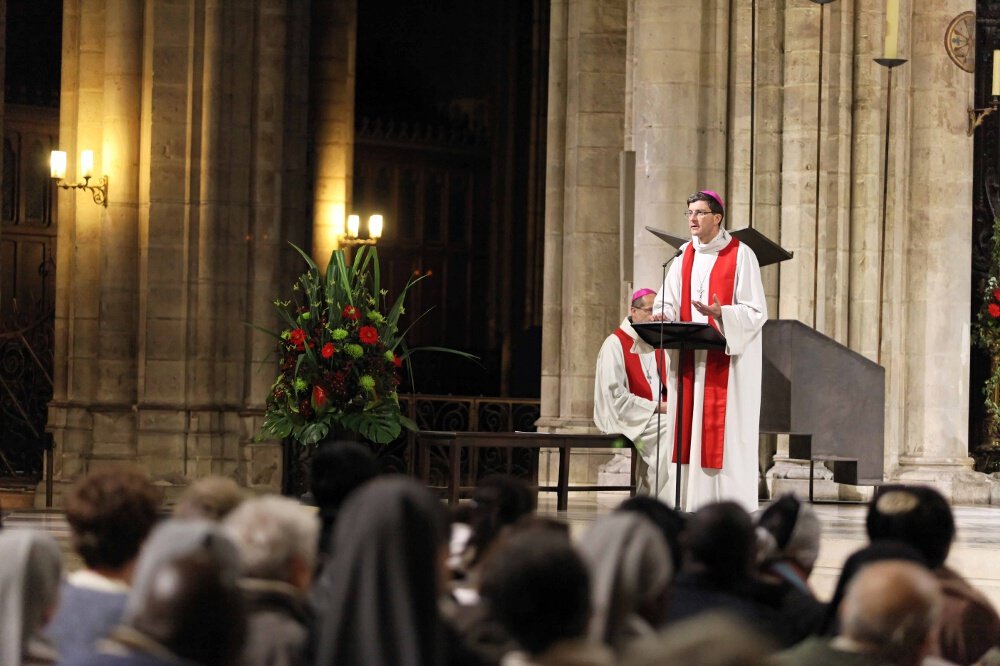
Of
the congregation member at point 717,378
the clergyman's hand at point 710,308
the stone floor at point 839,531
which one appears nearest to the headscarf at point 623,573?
the stone floor at point 839,531

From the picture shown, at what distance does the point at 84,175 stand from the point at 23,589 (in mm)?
11596

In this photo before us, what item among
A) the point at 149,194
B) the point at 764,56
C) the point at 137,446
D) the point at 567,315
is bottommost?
the point at 137,446

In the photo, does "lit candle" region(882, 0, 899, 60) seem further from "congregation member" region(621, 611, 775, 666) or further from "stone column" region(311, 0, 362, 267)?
"stone column" region(311, 0, 362, 267)

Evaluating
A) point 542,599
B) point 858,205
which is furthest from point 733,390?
point 542,599

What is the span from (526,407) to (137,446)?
509cm

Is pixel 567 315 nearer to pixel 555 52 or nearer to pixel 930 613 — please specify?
pixel 555 52

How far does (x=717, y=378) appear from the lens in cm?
922

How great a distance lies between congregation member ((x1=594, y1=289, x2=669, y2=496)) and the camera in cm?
1130

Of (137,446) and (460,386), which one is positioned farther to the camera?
(460,386)

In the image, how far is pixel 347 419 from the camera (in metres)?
10.3

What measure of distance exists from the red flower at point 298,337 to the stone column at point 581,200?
427cm

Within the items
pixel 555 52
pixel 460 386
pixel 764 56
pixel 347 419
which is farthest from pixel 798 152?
pixel 460 386

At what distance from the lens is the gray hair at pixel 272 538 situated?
3701 mm

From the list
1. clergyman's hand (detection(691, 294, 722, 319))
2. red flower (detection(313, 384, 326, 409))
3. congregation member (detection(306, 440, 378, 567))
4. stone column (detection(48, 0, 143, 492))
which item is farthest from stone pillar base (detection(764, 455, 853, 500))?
congregation member (detection(306, 440, 378, 567))
